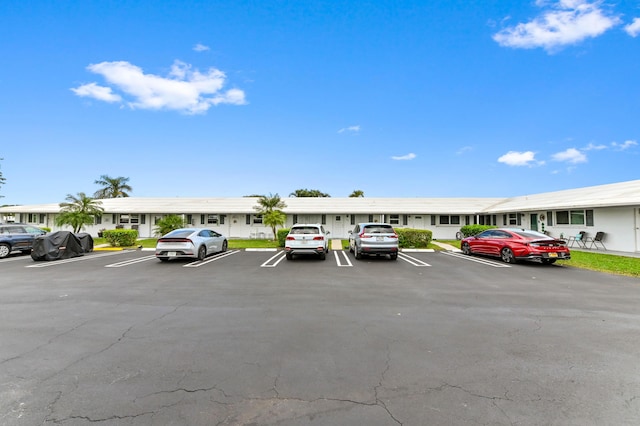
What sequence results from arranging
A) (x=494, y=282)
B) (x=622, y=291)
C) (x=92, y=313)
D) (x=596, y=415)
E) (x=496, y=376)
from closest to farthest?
(x=596, y=415) < (x=496, y=376) < (x=92, y=313) < (x=622, y=291) < (x=494, y=282)

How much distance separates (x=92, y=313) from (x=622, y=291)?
12322 millimetres

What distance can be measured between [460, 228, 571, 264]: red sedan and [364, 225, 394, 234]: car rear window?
16.4 ft

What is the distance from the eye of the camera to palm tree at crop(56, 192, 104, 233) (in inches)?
909

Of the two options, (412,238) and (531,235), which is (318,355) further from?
(412,238)

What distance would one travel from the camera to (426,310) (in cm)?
609

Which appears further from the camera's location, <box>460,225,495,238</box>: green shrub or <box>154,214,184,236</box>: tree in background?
<box>154,214,184,236</box>: tree in background

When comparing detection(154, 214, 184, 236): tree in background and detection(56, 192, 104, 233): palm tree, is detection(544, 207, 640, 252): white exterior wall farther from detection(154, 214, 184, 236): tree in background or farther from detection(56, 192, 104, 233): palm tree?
detection(56, 192, 104, 233): palm tree

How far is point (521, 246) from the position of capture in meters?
12.6

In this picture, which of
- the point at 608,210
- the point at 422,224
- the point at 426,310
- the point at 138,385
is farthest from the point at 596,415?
the point at 422,224

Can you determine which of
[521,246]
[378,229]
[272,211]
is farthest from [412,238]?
[272,211]

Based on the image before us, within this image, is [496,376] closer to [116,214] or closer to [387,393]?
[387,393]

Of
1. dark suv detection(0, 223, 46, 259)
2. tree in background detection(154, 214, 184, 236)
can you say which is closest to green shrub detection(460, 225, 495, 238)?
tree in background detection(154, 214, 184, 236)

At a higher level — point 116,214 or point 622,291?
point 116,214

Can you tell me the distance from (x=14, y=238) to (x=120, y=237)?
17.1 ft
